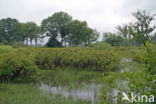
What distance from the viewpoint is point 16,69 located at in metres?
6.54

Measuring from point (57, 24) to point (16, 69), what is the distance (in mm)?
46127

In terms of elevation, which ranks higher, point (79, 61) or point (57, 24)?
point (57, 24)

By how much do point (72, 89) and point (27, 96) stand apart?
6.33 feet

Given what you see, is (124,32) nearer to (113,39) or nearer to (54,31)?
(113,39)

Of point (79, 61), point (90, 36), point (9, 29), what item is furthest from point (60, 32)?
point (79, 61)

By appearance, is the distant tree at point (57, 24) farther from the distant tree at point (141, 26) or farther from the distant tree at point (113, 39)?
the distant tree at point (141, 26)

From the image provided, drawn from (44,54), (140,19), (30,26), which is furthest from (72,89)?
(30,26)

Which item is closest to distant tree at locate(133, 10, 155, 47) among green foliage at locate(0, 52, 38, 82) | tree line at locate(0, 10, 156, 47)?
tree line at locate(0, 10, 156, 47)

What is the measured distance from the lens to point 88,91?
5578 millimetres

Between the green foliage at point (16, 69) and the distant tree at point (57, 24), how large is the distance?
1738 inches

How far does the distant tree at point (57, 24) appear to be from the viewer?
50844 mm

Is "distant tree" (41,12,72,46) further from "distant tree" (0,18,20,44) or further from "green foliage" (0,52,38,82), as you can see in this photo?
"green foliage" (0,52,38,82)

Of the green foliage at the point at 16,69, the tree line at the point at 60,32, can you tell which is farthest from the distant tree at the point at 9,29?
the green foliage at the point at 16,69

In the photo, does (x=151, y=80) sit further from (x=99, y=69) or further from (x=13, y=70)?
(x=99, y=69)
